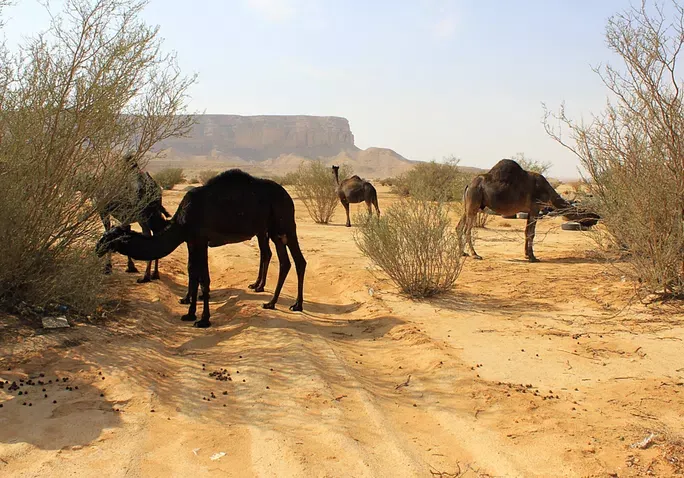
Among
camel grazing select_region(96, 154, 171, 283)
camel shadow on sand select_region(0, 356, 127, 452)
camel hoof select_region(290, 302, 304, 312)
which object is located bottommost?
camel shadow on sand select_region(0, 356, 127, 452)

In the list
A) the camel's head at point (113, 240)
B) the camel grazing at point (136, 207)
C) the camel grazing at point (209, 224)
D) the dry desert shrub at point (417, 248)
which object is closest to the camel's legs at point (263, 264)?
the camel grazing at point (209, 224)

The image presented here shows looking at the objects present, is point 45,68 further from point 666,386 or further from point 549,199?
point 549,199

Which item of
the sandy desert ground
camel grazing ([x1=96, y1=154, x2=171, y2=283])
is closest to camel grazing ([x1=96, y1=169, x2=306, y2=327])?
camel grazing ([x1=96, y1=154, x2=171, y2=283])

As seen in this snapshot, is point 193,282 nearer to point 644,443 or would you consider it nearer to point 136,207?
point 136,207

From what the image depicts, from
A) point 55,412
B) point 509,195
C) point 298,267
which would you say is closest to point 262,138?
point 509,195

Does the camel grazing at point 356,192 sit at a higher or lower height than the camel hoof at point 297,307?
higher

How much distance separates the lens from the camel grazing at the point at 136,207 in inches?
315

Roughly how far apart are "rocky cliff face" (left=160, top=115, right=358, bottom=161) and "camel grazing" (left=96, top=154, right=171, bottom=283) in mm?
111451

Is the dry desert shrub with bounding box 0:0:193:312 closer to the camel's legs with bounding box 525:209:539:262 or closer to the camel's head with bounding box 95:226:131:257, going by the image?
the camel's head with bounding box 95:226:131:257

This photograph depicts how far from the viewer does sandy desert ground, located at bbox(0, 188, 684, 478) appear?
3.98 metres

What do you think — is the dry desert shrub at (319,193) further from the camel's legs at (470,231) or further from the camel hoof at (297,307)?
the camel hoof at (297,307)

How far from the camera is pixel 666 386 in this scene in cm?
536

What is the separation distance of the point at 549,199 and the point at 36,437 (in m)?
11.1

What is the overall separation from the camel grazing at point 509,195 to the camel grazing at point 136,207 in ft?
20.5
